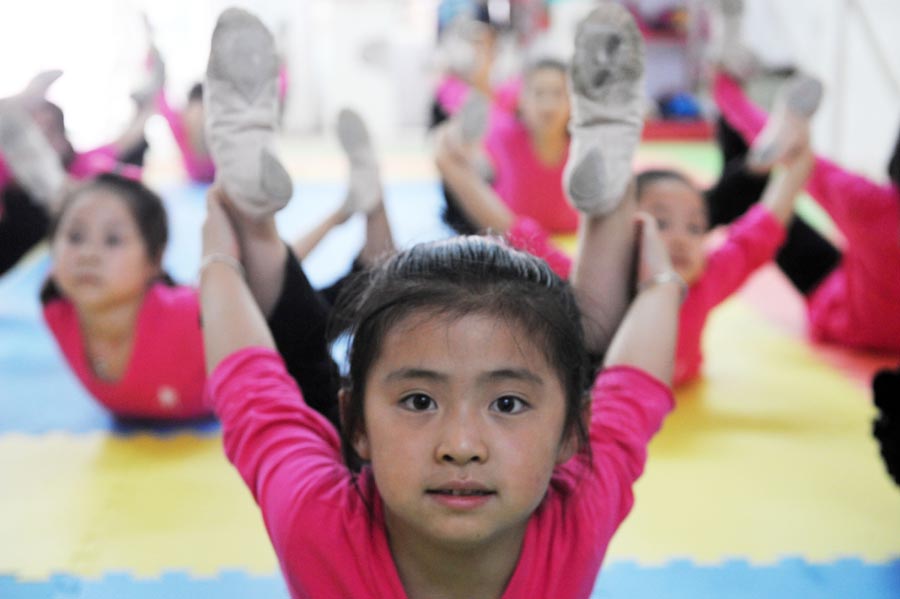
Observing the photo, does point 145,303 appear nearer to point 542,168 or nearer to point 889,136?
point 542,168

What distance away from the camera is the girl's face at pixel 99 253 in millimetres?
2098

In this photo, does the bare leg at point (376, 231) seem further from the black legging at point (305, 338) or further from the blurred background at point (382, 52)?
the blurred background at point (382, 52)

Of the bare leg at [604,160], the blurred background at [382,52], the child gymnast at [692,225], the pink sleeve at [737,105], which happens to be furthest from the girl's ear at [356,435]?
the blurred background at [382,52]

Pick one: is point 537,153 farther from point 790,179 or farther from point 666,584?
point 666,584

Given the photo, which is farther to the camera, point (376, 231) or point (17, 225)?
point (17, 225)

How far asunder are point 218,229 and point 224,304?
14cm

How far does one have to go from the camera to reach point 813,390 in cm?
242

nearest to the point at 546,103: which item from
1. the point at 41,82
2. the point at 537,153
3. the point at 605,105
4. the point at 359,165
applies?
the point at 537,153

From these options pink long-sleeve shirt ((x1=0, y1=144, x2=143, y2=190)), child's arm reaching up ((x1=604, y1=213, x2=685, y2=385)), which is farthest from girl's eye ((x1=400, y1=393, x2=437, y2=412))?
pink long-sleeve shirt ((x1=0, y1=144, x2=143, y2=190))

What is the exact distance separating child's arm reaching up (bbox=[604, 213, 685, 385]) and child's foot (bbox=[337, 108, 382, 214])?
0.85m

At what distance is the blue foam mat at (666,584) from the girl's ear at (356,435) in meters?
0.49

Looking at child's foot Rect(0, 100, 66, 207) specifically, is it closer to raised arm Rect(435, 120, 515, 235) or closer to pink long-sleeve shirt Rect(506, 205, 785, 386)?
raised arm Rect(435, 120, 515, 235)

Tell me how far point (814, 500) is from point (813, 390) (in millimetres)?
643

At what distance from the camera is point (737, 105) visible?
123 inches
